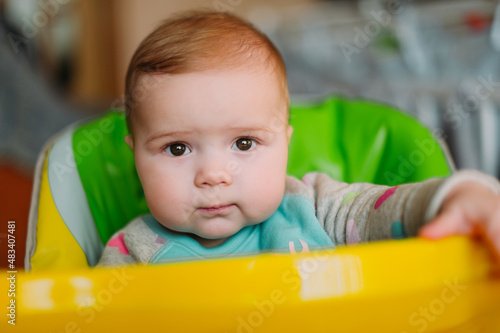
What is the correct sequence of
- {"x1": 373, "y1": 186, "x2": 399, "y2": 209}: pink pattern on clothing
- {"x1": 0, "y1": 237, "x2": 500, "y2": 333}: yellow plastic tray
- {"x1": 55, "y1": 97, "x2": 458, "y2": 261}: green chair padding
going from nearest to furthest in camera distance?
{"x1": 0, "y1": 237, "x2": 500, "y2": 333}: yellow plastic tray
{"x1": 373, "y1": 186, "x2": 399, "y2": 209}: pink pattern on clothing
{"x1": 55, "y1": 97, "x2": 458, "y2": 261}: green chair padding

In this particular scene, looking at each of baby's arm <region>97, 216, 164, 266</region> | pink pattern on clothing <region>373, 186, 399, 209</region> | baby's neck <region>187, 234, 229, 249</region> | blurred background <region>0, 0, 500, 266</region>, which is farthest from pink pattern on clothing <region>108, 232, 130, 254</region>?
pink pattern on clothing <region>373, 186, 399, 209</region>

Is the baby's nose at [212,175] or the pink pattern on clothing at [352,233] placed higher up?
the baby's nose at [212,175]

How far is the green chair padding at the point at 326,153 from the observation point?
0.94 metres

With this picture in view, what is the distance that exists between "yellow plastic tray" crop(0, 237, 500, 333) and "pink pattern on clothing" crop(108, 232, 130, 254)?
29cm

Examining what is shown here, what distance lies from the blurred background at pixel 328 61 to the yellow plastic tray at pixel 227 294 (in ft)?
1.55

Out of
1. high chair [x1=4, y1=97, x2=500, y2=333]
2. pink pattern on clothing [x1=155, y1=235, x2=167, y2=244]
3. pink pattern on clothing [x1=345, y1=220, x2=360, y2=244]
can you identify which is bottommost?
high chair [x1=4, y1=97, x2=500, y2=333]

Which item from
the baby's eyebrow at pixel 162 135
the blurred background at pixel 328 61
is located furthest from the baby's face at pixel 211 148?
the blurred background at pixel 328 61

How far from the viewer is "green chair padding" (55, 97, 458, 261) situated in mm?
940

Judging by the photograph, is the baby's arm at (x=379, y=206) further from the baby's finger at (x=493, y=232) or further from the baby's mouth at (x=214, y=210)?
the baby's mouth at (x=214, y=210)

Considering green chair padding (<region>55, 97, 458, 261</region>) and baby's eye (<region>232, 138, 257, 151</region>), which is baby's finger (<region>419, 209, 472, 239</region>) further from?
green chair padding (<region>55, 97, 458, 261</region>)

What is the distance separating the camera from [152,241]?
0.75 meters

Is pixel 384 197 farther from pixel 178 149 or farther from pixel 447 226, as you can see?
pixel 178 149

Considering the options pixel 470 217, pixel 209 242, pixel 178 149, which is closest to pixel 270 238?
pixel 209 242

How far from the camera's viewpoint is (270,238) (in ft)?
2.44
